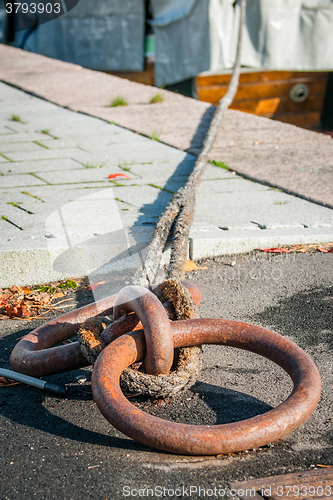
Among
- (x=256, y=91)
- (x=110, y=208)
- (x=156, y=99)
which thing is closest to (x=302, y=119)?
(x=256, y=91)

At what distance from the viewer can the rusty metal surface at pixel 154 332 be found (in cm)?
146

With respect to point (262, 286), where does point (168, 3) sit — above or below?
above

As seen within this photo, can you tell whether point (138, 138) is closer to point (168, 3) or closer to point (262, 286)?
point (262, 286)

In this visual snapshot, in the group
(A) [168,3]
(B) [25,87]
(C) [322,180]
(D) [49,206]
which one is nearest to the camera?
(D) [49,206]

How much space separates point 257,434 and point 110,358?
474 millimetres

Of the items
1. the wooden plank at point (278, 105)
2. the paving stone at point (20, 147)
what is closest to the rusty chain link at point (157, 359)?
the paving stone at point (20, 147)

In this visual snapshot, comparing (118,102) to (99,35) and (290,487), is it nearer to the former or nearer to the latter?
(99,35)

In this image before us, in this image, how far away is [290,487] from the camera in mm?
1271

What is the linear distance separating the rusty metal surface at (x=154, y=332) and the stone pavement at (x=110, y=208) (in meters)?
1.02

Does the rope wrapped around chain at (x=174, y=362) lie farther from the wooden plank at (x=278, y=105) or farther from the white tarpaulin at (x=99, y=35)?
the white tarpaulin at (x=99, y=35)

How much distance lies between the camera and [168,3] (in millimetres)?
8648

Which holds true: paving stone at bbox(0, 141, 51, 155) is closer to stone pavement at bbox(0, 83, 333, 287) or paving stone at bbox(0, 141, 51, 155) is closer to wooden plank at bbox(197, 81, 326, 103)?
stone pavement at bbox(0, 83, 333, 287)

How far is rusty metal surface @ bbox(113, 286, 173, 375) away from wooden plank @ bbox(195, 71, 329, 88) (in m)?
7.93

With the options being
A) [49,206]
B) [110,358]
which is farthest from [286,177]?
[110,358]
